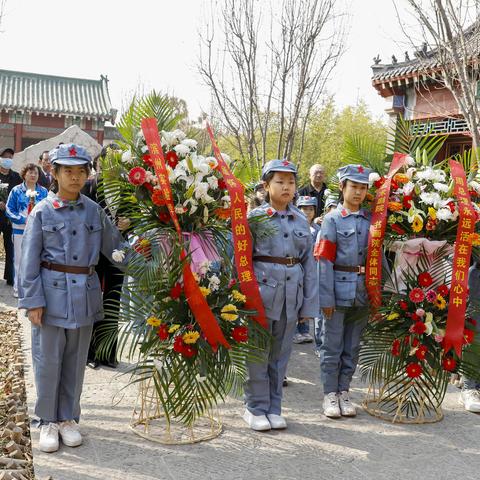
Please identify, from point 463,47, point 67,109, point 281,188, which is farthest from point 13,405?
point 67,109

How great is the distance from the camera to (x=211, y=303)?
11.8ft

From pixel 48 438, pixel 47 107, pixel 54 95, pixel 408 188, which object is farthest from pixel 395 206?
pixel 54 95

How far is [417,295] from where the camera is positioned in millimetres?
4164

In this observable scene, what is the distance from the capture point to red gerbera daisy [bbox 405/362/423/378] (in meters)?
4.14

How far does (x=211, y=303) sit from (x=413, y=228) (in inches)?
60.4

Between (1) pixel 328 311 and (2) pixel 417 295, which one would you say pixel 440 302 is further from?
(1) pixel 328 311

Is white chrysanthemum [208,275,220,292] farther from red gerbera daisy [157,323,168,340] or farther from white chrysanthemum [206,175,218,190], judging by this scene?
white chrysanthemum [206,175,218,190]

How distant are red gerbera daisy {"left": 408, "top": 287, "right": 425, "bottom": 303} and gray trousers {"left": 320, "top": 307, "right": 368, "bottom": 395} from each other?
34 centimetres

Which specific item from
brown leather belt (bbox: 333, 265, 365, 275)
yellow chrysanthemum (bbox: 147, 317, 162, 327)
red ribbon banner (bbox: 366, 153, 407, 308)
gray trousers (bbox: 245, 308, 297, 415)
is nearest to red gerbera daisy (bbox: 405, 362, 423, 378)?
red ribbon banner (bbox: 366, 153, 407, 308)

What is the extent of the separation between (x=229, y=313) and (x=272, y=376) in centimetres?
75

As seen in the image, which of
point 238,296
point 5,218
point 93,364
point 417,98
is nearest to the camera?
point 238,296

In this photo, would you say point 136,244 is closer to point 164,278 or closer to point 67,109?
point 164,278

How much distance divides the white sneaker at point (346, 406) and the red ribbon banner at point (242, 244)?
40.1 inches

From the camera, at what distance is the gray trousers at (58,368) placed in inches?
140
